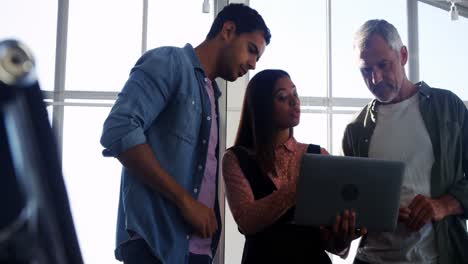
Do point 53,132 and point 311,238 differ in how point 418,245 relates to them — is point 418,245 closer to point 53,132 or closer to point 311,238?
point 311,238

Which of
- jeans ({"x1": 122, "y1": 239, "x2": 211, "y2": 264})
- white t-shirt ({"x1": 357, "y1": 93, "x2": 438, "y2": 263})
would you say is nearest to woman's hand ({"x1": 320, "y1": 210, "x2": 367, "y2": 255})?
white t-shirt ({"x1": 357, "y1": 93, "x2": 438, "y2": 263})

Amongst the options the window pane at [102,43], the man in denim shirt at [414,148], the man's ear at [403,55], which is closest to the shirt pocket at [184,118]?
the man in denim shirt at [414,148]

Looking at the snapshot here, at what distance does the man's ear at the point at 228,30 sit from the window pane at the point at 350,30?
1841mm

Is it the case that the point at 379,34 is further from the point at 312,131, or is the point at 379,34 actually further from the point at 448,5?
the point at 448,5

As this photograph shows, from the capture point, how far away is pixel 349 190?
1439 mm

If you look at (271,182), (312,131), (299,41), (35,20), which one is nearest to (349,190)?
(271,182)

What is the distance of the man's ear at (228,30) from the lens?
4.94ft

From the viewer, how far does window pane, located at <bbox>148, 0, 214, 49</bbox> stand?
11.3 feet

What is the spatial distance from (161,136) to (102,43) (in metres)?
2.56

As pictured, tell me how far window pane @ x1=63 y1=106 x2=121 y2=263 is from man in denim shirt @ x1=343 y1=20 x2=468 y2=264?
182cm

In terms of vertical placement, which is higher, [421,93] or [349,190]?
[421,93]

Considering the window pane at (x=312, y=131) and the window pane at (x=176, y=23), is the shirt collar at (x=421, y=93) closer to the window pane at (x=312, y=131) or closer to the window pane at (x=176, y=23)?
the window pane at (x=312, y=131)

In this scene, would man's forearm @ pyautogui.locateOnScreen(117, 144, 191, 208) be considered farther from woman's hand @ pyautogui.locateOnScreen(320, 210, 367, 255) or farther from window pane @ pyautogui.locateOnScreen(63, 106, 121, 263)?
window pane @ pyautogui.locateOnScreen(63, 106, 121, 263)

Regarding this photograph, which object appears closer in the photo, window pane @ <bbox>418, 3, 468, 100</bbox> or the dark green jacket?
the dark green jacket
